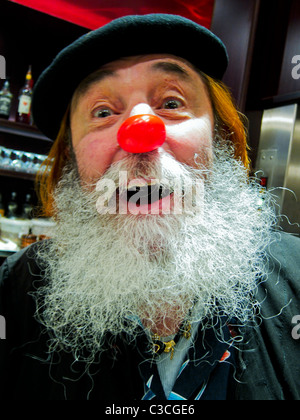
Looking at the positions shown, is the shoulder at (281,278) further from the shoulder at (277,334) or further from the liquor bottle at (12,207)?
the liquor bottle at (12,207)

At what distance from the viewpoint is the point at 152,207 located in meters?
0.68

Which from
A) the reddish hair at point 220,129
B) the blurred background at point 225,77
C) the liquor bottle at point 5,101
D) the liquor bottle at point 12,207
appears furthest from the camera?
the liquor bottle at point 12,207

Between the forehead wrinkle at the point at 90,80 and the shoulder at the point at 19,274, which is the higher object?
the forehead wrinkle at the point at 90,80

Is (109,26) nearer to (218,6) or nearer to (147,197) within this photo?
(147,197)

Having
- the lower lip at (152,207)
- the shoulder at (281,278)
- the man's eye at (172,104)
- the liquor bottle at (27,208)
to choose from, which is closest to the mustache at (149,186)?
the lower lip at (152,207)

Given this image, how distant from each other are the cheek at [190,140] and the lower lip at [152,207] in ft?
0.39

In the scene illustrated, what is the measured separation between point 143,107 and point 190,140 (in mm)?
155

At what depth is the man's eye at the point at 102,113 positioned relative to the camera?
81 centimetres

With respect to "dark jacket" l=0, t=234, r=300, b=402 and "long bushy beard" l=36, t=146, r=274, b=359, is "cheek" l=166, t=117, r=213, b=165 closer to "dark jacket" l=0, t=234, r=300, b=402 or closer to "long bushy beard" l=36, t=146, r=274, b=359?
"long bushy beard" l=36, t=146, r=274, b=359

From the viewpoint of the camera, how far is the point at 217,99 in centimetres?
86

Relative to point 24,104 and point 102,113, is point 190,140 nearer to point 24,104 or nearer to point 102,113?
point 102,113

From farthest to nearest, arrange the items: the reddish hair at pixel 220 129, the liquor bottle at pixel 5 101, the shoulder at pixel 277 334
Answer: the liquor bottle at pixel 5 101
the reddish hair at pixel 220 129
the shoulder at pixel 277 334

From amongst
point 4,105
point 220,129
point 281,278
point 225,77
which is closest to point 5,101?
point 4,105

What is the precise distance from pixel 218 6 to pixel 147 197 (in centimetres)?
161
